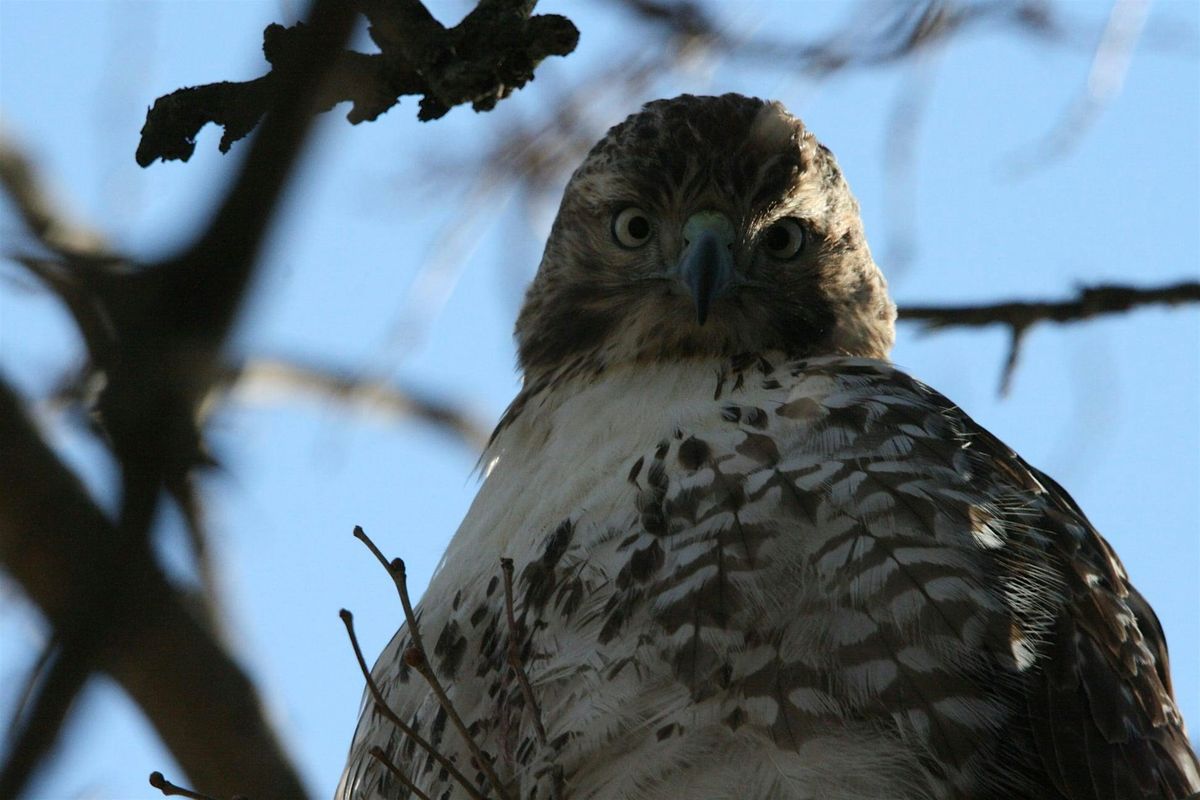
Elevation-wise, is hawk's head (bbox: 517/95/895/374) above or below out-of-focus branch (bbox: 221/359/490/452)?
below

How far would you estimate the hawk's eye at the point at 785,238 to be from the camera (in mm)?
3906

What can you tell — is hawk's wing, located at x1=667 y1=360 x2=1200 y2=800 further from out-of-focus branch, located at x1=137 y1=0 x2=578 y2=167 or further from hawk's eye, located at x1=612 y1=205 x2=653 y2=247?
out-of-focus branch, located at x1=137 y1=0 x2=578 y2=167

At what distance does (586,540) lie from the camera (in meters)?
3.02

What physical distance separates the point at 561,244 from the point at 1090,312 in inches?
56.4

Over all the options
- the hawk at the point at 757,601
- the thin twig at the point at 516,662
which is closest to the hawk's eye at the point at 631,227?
the hawk at the point at 757,601

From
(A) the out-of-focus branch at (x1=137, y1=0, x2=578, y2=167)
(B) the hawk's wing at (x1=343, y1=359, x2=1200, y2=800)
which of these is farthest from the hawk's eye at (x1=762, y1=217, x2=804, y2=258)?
(A) the out-of-focus branch at (x1=137, y1=0, x2=578, y2=167)

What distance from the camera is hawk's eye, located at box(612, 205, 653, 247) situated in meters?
3.95

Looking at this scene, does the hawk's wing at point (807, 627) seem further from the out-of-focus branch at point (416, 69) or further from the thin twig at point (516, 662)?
the out-of-focus branch at point (416, 69)

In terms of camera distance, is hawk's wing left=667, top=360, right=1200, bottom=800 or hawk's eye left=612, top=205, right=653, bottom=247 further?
hawk's eye left=612, top=205, right=653, bottom=247

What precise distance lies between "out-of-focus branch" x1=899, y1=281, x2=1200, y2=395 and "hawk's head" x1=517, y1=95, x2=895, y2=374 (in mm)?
153

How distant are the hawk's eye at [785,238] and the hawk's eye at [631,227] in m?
0.31

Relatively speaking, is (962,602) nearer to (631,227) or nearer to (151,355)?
(631,227)

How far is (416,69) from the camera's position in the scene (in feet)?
7.71

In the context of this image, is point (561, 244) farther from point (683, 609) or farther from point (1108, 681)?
point (1108, 681)
